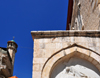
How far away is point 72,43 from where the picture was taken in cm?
575

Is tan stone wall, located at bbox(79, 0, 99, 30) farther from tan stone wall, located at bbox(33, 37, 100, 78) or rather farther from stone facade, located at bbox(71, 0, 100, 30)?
tan stone wall, located at bbox(33, 37, 100, 78)

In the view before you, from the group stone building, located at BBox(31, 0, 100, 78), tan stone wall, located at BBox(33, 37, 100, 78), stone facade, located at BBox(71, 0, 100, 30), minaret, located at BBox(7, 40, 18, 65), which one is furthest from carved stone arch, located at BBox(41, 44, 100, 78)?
→ minaret, located at BBox(7, 40, 18, 65)

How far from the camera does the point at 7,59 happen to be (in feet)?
44.1

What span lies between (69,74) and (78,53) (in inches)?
28.8

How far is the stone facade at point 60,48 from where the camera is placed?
5.45 metres

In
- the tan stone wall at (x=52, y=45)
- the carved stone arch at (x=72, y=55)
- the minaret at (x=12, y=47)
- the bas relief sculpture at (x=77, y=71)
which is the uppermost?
the minaret at (x=12, y=47)

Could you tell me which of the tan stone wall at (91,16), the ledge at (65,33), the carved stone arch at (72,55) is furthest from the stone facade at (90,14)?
the carved stone arch at (72,55)

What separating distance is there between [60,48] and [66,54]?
0.27m

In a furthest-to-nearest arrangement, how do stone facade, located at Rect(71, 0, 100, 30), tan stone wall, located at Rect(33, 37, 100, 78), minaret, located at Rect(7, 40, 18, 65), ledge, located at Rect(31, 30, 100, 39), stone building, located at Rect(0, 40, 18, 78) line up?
minaret, located at Rect(7, 40, 18, 65)
stone building, located at Rect(0, 40, 18, 78)
stone facade, located at Rect(71, 0, 100, 30)
ledge, located at Rect(31, 30, 100, 39)
tan stone wall, located at Rect(33, 37, 100, 78)

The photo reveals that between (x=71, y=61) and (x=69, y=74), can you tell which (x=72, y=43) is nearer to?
(x=71, y=61)

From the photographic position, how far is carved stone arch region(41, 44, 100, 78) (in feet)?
17.8

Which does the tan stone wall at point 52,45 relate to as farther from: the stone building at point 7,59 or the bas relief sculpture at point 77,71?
the stone building at point 7,59

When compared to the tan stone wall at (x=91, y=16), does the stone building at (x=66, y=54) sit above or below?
below

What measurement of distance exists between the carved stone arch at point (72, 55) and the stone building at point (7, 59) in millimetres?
6897
